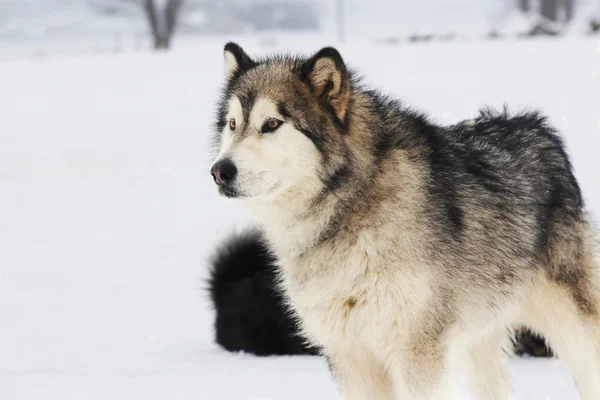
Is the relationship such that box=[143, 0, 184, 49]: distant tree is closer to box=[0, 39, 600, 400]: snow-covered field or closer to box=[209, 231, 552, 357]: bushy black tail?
box=[0, 39, 600, 400]: snow-covered field

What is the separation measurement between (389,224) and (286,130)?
56 cm

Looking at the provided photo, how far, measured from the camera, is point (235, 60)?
3791mm

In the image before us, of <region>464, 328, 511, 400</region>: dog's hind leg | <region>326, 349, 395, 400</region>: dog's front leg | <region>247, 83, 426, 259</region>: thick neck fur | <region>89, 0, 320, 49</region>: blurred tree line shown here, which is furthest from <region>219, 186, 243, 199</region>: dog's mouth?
<region>89, 0, 320, 49</region>: blurred tree line

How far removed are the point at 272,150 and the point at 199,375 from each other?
6.82ft

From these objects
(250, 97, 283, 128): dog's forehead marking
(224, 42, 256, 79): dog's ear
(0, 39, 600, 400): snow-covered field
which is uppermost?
(224, 42, 256, 79): dog's ear

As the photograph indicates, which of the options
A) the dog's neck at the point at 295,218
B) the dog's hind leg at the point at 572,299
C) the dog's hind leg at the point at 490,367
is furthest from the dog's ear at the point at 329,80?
the dog's hind leg at the point at 490,367

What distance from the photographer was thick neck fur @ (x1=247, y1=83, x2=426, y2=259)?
3.44 metres

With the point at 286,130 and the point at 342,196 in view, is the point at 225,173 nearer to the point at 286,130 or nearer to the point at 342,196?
the point at 286,130

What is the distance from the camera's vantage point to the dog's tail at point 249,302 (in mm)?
5594

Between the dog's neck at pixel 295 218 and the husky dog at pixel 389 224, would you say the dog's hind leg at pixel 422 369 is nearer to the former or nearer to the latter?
the husky dog at pixel 389 224

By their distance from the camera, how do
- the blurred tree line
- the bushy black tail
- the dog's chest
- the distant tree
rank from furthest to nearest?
the blurred tree line, the distant tree, the bushy black tail, the dog's chest

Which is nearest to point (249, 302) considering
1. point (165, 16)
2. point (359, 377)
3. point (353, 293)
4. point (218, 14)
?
point (359, 377)

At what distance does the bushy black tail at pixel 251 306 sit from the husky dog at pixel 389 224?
1.70 m

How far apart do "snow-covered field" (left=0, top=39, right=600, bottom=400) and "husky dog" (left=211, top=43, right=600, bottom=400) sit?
3.05 ft
